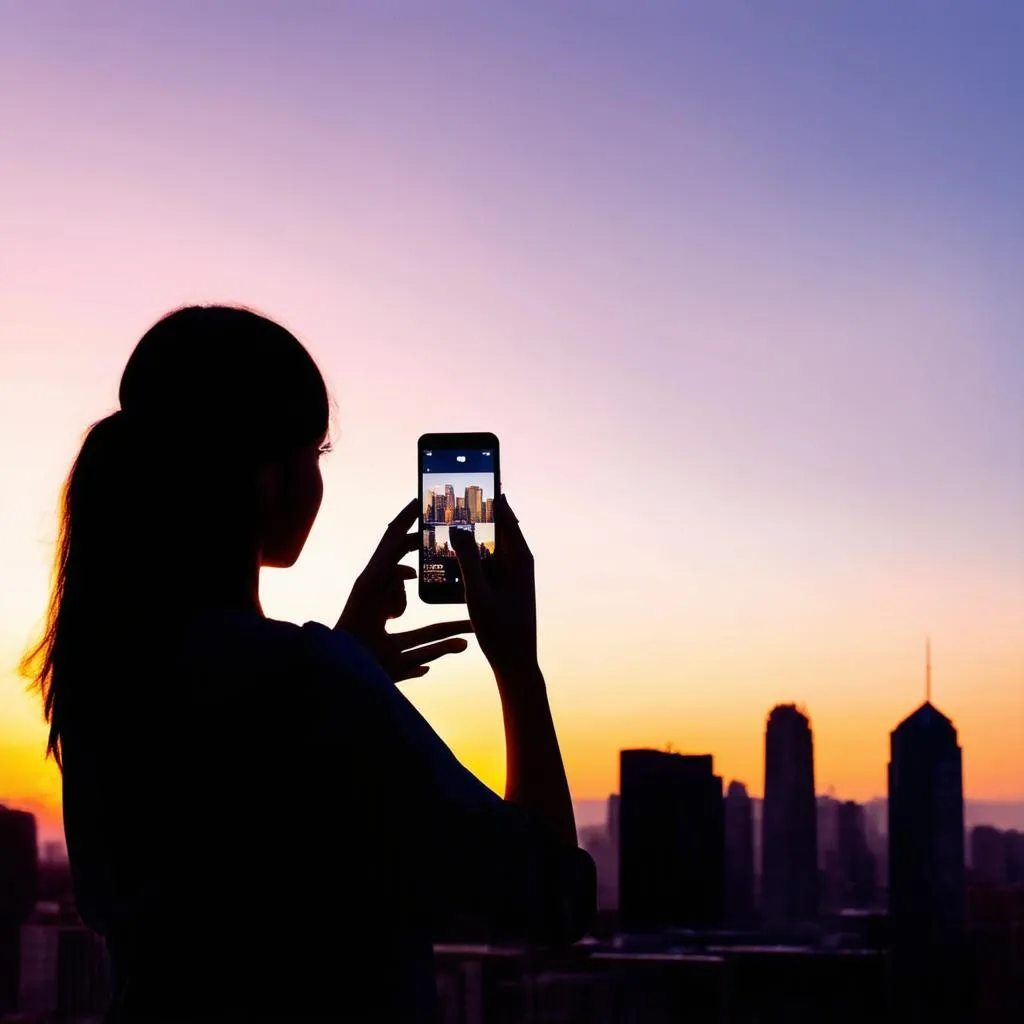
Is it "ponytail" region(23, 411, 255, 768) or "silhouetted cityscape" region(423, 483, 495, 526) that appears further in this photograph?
"silhouetted cityscape" region(423, 483, 495, 526)

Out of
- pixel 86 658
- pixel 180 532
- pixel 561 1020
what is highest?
pixel 180 532

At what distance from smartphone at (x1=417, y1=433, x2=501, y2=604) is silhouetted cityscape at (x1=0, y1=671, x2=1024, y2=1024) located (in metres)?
56.8

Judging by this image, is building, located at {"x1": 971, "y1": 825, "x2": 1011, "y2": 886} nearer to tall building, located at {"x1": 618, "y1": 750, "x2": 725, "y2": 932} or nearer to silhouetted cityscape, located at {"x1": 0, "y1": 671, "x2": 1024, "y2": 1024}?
silhouetted cityscape, located at {"x1": 0, "y1": 671, "x2": 1024, "y2": 1024}

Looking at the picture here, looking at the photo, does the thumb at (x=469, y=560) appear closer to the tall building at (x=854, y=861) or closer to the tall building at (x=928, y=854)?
the tall building at (x=928, y=854)

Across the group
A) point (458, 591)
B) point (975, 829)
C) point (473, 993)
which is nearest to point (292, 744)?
point (458, 591)

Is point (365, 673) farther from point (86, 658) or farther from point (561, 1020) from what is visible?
point (561, 1020)

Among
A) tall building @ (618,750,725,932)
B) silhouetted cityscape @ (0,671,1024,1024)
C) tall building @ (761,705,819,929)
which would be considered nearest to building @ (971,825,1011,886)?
silhouetted cityscape @ (0,671,1024,1024)

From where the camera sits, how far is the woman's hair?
1136 millimetres

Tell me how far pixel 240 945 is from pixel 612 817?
3283 inches

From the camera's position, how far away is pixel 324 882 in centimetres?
104

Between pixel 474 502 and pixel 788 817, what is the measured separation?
94.2 m

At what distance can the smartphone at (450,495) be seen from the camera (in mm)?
1692

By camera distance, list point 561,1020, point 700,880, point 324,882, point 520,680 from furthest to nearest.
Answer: point 700,880
point 561,1020
point 520,680
point 324,882

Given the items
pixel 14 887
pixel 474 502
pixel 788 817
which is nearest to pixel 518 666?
pixel 474 502
